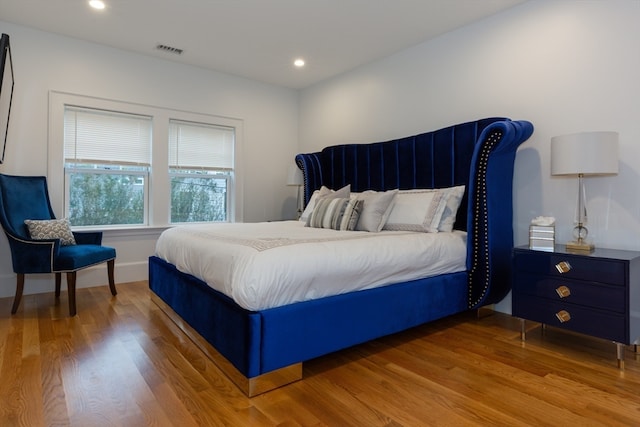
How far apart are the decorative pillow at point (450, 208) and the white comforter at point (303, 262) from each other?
179 millimetres

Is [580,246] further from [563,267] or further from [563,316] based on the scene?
[563,316]

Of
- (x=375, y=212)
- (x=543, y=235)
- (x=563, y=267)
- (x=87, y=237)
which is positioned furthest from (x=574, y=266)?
(x=87, y=237)

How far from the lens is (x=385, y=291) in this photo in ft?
7.42

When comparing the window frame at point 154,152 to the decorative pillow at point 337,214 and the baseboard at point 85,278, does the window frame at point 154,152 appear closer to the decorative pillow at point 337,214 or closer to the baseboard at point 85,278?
the baseboard at point 85,278

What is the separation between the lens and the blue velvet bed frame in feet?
5.89

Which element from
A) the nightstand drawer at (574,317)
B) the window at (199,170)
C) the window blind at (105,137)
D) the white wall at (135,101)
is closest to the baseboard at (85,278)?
the white wall at (135,101)

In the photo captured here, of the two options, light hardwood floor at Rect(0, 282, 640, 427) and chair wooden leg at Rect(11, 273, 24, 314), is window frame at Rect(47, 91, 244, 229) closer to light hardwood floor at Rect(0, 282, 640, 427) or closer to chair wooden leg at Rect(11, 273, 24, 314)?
chair wooden leg at Rect(11, 273, 24, 314)

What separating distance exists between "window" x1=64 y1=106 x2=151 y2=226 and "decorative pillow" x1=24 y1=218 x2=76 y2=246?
0.58 m

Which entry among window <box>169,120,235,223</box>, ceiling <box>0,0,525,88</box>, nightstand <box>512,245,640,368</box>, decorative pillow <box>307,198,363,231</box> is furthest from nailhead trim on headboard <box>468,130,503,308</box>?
window <box>169,120,235,223</box>

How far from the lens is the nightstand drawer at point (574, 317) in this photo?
2066mm

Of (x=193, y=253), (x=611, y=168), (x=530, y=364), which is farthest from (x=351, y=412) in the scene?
(x=611, y=168)

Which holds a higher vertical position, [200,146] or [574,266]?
[200,146]

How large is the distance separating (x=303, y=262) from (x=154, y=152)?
3207mm

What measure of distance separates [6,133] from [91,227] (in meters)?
1.16
